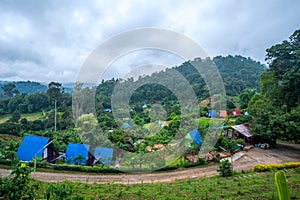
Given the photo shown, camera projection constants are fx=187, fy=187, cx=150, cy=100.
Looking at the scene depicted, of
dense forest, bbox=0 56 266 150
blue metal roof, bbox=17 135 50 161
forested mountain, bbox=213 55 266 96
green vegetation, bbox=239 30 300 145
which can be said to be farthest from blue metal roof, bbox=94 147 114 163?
forested mountain, bbox=213 55 266 96

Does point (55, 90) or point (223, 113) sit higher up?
point (55, 90)

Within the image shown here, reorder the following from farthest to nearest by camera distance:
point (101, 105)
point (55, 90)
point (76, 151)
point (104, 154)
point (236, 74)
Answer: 1. point (236, 74)
2. point (55, 90)
3. point (101, 105)
4. point (104, 154)
5. point (76, 151)

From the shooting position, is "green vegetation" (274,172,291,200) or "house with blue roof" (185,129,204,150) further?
"house with blue roof" (185,129,204,150)

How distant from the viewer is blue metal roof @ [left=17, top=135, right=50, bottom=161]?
10297mm

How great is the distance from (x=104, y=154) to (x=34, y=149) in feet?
12.5

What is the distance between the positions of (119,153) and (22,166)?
333 inches

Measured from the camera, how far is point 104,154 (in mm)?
11023

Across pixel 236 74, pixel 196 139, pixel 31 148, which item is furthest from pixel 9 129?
pixel 236 74

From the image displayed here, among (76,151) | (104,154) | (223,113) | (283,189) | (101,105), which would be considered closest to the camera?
(283,189)

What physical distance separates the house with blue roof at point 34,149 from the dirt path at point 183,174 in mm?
1647

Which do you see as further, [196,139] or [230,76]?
[230,76]

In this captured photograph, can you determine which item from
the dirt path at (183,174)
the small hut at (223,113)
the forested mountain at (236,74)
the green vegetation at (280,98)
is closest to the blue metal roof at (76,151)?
the dirt path at (183,174)

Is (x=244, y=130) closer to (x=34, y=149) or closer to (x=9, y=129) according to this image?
(x=34, y=149)

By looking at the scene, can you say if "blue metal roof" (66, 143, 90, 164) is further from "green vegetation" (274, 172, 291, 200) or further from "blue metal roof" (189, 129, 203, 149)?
"green vegetation" (274, 172, 291, 200)
